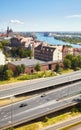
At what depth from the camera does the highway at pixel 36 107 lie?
57.4 m

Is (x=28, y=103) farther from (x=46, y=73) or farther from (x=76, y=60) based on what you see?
(x=76, y=60)

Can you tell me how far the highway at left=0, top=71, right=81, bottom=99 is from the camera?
2980 inches

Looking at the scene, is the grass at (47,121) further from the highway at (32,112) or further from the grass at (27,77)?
the grass at (27,77)

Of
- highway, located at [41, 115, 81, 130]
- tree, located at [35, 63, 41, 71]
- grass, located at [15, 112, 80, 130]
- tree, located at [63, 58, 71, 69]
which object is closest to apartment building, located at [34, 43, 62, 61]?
tree, located at [63, 58, 71, 69]

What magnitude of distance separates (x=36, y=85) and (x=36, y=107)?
20087 millimetres

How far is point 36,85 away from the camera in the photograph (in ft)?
275

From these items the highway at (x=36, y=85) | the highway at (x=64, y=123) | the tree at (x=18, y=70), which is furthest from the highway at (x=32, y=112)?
the tree at (x=18, y=70)

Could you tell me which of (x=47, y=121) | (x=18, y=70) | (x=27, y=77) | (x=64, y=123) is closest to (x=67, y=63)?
(x=27, y=77)

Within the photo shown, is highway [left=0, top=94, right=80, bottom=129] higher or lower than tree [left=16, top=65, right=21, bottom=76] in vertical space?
lower

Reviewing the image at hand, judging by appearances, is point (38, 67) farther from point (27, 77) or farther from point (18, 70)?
point (27, 77)

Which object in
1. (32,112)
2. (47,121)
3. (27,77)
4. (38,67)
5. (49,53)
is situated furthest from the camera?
(49,53)

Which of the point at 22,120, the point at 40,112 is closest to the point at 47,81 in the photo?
the point at 40,112

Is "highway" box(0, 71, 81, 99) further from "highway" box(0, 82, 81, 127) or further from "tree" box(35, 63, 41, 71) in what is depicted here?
"tree" box(35, 63, 41, 71)

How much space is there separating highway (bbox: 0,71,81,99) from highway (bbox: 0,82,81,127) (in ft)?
17.6
